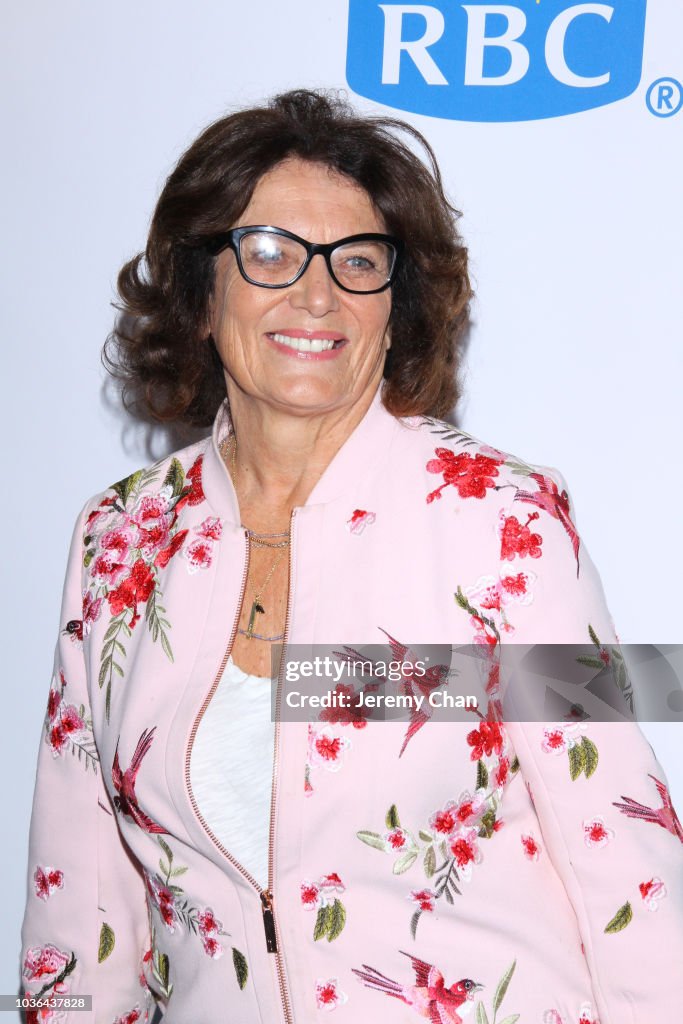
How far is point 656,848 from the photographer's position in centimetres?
138

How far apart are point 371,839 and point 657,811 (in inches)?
13.2

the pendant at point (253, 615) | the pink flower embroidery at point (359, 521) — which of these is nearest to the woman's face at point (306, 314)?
the pink flower embroidery at point (359, 521)

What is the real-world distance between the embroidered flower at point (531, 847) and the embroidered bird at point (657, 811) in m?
0.14

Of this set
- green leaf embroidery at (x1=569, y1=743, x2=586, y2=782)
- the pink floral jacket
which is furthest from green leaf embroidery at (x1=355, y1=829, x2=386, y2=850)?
green leaf embroidery at (x1=569, y1=743, x2=586, y2=782)

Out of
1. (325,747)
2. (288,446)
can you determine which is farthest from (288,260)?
(325,747)

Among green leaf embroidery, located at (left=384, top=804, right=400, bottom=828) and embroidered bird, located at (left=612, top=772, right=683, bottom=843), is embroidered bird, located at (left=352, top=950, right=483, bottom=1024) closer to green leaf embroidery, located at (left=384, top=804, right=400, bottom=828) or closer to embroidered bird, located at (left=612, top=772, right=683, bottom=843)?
green leaf embroidery, located at (left=384, top=804, right=400, bottom=828)

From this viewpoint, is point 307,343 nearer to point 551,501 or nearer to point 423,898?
point 551,501

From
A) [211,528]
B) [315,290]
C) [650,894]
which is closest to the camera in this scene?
[650,894]

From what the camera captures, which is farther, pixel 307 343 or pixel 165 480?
pixel 165 480

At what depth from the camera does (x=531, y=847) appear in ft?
4.79

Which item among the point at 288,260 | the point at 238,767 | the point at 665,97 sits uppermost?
the point at 665,97

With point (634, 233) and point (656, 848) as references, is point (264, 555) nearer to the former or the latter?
point (656, 848)

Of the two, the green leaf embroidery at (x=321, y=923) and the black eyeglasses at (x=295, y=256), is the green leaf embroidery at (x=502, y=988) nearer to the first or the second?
the green leaf embroidery at (x=321, y=923)

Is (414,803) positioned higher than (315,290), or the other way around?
(315,290)
